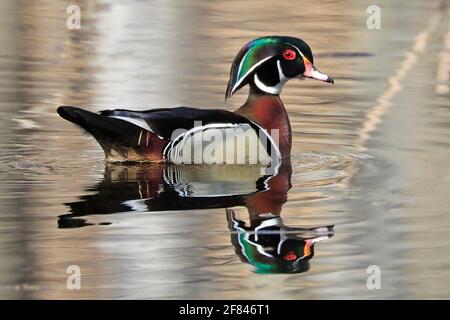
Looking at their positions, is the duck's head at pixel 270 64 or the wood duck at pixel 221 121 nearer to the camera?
the wood duck at pixel 221 121

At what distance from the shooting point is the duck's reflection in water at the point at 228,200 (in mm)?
6590

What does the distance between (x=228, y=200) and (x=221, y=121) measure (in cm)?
109

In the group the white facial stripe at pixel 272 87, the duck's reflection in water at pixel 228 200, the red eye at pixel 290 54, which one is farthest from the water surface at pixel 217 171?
the red eye at pixel 290 54

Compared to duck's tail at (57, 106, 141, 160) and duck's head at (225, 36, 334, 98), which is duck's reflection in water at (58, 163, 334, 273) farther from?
duck's head at (225, 36, 334, 98)

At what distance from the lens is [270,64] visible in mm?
9180

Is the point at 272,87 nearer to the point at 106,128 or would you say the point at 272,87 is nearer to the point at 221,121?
the point at 221,121

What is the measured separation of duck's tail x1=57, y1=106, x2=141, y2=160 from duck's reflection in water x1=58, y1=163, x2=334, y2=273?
0.40ft

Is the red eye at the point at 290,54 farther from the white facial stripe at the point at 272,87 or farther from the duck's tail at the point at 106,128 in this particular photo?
the duck's tail at the point at 106,128

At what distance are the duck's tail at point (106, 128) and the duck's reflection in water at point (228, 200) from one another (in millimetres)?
122

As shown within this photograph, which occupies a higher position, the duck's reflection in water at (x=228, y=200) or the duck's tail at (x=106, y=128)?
the duck's tail at (x=106, y=128)

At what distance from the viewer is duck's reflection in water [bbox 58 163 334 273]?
6.59m
